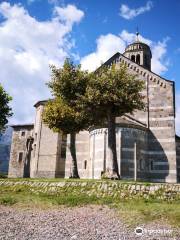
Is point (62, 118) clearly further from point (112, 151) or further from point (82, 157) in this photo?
point (82, 157)

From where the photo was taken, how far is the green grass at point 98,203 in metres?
14.1

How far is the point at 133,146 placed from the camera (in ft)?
113

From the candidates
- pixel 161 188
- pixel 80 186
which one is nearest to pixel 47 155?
pixel 80 186

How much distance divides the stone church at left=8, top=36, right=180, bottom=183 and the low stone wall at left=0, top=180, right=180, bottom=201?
39.8ft

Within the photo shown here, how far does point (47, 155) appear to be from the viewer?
43438mm

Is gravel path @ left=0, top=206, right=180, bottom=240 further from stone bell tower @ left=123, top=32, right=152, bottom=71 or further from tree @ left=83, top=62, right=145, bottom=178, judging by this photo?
stone bell tower @ left=123, top=32, right=152, bottom=71

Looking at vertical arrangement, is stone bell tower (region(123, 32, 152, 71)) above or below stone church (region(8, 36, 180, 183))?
above

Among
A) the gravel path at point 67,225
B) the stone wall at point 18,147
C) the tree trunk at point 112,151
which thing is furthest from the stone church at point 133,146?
the gravel path at point 67,225

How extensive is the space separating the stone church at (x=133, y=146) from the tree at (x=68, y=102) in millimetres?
5456

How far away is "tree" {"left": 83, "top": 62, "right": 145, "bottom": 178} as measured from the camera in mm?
25156
